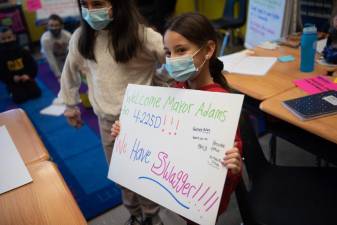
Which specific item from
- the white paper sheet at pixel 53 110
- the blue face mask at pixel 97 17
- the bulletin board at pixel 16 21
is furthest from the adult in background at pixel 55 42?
the blue face mask at pixel 97 17

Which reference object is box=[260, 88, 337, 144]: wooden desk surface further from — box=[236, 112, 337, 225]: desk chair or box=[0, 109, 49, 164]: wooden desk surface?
box=[0, 109, 49, 164]: wooden desk surface

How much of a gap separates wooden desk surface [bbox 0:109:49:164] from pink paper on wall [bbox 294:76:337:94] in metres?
1.17

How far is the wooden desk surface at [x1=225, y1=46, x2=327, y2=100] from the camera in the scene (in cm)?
148

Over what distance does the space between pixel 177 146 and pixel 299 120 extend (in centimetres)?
55

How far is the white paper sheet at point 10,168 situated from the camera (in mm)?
1013

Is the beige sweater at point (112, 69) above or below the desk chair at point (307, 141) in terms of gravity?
above

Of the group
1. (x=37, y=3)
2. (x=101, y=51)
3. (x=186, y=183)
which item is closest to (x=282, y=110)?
(x=186, y=183)

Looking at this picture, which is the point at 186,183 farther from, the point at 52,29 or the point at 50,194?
the point at 52,29

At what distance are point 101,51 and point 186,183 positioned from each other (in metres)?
0.73

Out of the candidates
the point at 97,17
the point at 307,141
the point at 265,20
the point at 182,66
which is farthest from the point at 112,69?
the point at 265,20

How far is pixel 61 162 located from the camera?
2490 mm

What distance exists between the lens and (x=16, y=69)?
3717 millimetres

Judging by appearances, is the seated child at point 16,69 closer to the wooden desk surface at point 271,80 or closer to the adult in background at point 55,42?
the adult in background at point 55,42

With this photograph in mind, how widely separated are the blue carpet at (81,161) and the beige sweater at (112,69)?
85cm
